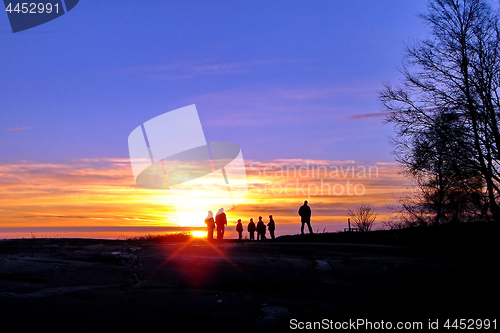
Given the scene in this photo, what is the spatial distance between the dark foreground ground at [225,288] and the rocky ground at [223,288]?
19mm

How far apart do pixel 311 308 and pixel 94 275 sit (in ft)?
14.8

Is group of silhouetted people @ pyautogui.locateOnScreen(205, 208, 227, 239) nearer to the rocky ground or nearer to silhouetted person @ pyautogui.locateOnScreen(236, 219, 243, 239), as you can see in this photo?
silhouetted person @ pyautogui.locateOnScreen(236, 219, 243, 239)

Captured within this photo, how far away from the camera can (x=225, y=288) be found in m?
8.46

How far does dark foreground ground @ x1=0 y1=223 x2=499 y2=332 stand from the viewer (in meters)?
6.36

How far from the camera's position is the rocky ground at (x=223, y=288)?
6.36 metres

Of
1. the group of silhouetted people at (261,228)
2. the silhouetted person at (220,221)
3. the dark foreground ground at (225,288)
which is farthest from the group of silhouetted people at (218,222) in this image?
the dark foreground ground at (225,288)

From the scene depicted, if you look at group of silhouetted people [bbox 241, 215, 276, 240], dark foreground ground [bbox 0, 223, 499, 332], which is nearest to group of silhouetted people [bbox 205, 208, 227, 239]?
group of silhouetted people [bbox 241, 215, 276, 240]

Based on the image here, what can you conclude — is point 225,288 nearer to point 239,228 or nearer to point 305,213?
point 305,213

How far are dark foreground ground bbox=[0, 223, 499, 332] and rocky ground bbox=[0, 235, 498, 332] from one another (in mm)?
19

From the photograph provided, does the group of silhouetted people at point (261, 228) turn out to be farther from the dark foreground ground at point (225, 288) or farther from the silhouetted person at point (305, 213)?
the dark foreground ground at point (225, 288)

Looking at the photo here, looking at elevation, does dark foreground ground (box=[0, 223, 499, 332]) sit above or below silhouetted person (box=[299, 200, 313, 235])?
below

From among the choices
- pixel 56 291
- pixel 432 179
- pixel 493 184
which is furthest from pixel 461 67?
pixel 56 291

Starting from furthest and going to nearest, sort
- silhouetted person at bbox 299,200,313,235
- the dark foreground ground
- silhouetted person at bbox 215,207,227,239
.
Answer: silhouetted person at bbox 215,207,227,239, silhouetted person at bbox 299,200,313,235, the dark foreground ground

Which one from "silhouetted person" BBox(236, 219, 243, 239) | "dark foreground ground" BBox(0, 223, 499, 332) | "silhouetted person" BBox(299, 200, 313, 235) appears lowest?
"dark foreground ground" BBox(0, 223, 499, 332)
